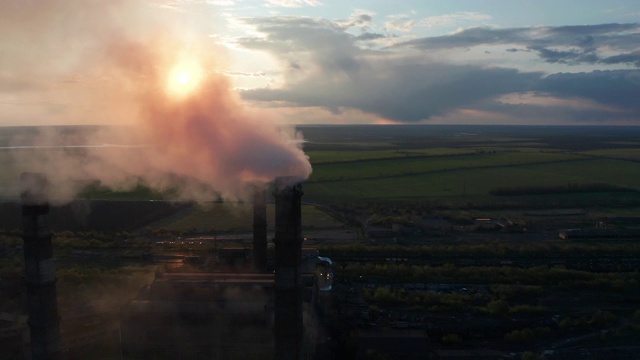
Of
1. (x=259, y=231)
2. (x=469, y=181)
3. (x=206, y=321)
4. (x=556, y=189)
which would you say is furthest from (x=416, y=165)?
(x=206, y=321)

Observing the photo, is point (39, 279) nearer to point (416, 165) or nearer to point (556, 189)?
point (556, 189)

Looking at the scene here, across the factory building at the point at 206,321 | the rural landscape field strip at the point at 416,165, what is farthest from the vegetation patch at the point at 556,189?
the factory building at the point at 206,321

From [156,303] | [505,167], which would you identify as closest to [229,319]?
[156,303]

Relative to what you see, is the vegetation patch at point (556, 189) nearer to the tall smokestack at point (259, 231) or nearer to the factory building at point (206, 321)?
the tall smokestack at point (259, 231)

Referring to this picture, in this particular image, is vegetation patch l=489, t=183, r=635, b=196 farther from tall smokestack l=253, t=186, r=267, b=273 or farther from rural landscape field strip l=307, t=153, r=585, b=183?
tall smokestack l=253, t=186, r=267, b=273

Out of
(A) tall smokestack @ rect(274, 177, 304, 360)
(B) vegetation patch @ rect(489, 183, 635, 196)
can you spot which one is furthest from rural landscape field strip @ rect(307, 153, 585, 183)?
(A) tall smokestack @ rect(274, 177, 304, 360)
